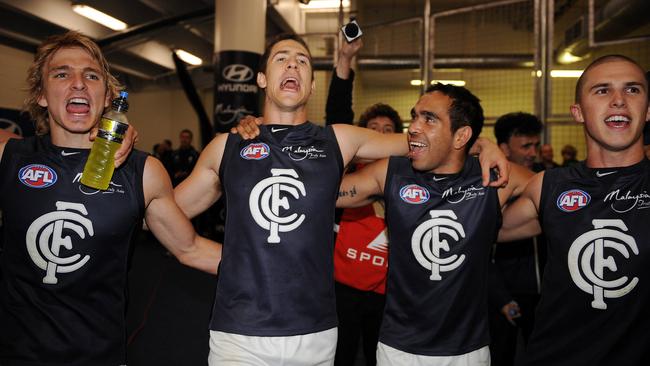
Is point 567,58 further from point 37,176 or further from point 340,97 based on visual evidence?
point 37,176

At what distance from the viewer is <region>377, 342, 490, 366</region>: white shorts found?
2334 mm

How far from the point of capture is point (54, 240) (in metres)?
2.00

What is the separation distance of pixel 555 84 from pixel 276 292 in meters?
7.12

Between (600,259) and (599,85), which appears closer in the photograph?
(600,259)

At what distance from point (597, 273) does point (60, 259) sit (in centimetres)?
217

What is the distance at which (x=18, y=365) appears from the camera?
1.93 m

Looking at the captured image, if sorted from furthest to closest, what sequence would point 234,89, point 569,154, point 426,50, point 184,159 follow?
point 184,159 < point 569,154 < point 234,89 < point 426,50

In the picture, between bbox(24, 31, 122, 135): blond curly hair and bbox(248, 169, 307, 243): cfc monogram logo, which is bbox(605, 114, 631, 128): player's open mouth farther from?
bbox(24, 31, 122, 135): blond curly hair

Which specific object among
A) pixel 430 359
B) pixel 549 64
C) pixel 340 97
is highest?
pixel 549 64

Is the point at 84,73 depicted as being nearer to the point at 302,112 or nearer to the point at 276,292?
the point at 302,112

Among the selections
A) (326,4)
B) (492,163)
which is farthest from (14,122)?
(326,4)

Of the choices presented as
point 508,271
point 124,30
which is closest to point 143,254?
point 124,30

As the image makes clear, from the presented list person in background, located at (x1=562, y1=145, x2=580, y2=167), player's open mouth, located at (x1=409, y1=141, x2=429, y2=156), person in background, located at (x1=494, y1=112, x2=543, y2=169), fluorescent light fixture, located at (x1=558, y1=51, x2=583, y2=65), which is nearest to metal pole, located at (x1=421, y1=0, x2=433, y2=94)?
fluorescent light fixture, located at (x1=558, y1=51, x2=583, y2=65)

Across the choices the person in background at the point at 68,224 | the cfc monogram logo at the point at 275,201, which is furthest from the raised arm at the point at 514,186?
the person in background at the point at 68,224
